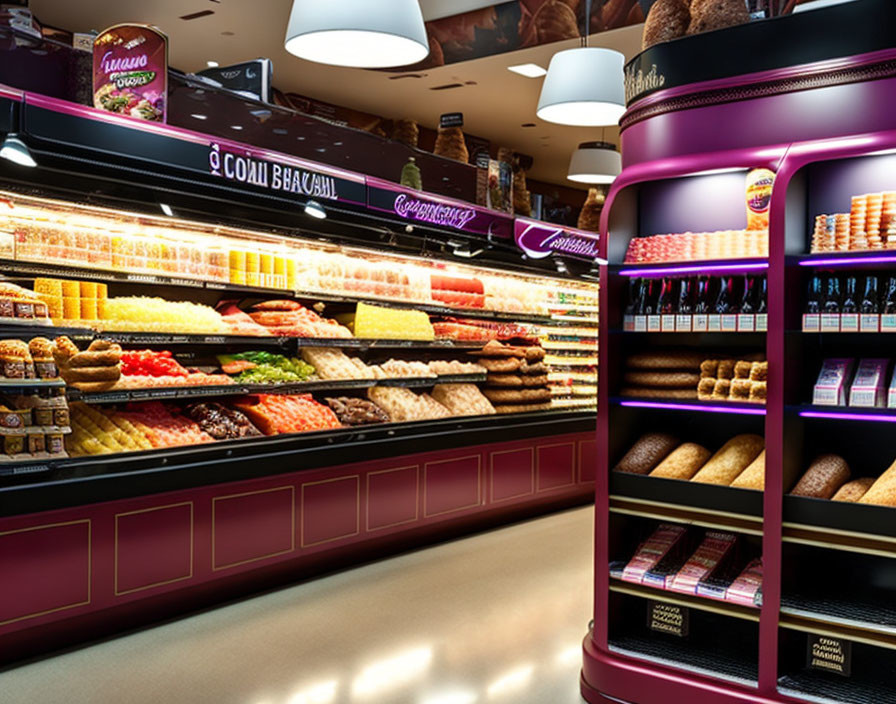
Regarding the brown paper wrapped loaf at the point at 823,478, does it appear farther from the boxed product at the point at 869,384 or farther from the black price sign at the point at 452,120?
the black price sign at the point at 452,120

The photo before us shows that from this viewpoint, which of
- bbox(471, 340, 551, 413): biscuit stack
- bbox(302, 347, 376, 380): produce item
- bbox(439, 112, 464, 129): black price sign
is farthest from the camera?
bbox(471, 340, 551, 413): biscuit stack

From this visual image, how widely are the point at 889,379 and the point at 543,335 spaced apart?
5.71 meters

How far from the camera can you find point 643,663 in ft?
12.5

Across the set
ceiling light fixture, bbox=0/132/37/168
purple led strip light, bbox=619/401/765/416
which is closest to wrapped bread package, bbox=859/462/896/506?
purple led strip light, bbox=619/401/765/416

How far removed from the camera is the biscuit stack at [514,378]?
308 inches

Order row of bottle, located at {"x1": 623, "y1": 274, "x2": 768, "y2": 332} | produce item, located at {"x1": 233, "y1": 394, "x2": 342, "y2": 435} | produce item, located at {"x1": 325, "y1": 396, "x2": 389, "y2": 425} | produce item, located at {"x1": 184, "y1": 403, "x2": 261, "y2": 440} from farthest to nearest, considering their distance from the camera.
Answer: produce item, located at {"x1": 325, "y1": 396, "x2": 389, "y2": 425} < produce item, located at {"x1": 233, "y1": 394, "x2": 342, "y2": 435} < produce item, located at {"x1": 184, "y1": 403, "x2": 261, "y2": 440} < row of bottle, located at {"x1": 623, "y1": 274, "x2": 768, "y2": 332}

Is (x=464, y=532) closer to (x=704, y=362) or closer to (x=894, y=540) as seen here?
(x=704, y=362)

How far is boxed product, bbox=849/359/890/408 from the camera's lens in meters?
3.43

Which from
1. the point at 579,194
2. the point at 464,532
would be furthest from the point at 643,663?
the point at 579,194

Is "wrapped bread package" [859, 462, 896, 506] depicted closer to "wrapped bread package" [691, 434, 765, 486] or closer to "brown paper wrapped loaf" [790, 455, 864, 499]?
"brown paper wrapped loaf" [790, 455, 864, 499]

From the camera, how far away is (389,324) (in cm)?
687

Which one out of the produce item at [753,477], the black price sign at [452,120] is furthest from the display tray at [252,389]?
the produce item at [753,477]

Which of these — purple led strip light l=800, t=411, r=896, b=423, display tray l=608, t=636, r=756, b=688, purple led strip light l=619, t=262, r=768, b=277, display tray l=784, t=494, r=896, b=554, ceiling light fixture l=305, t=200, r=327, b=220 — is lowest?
display tray l=608, t=636, r=756, b=688

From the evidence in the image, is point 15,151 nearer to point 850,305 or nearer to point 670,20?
point 670,20
